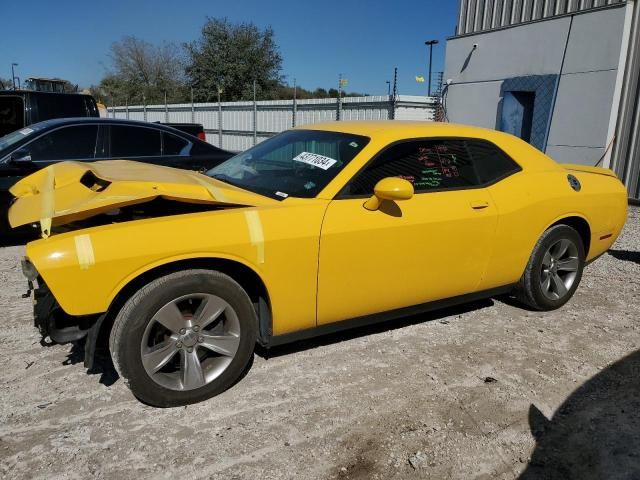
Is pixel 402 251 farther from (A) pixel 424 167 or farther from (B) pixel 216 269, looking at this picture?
(B) pixel 216 269

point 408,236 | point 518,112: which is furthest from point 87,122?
point 518,112

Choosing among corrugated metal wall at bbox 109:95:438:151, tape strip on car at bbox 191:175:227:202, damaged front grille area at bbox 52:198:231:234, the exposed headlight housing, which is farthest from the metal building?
the exposed headlight housing

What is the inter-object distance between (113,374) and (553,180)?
3.55m

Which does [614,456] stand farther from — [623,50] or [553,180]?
[623,50]

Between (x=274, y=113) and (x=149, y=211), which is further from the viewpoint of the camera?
(x=274, y=113)

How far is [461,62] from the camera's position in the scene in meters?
13.7

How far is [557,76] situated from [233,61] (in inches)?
1073

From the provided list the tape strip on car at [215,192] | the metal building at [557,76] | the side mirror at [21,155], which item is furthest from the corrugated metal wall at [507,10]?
the side mirror at [21,155]

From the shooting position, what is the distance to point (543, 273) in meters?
4.29

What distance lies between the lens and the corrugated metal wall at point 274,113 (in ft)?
40.8

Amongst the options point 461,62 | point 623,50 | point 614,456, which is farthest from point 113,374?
point 461,62

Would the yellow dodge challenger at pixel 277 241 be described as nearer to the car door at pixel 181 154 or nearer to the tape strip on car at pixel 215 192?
the tape strip on car at pixel 215 192

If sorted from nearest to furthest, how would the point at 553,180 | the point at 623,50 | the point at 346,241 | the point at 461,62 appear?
the point at 346,241 < the point at 553,180 < the point at 623,50 < the point at 461,62

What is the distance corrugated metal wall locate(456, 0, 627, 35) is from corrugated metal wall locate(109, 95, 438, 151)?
7.59 feet
